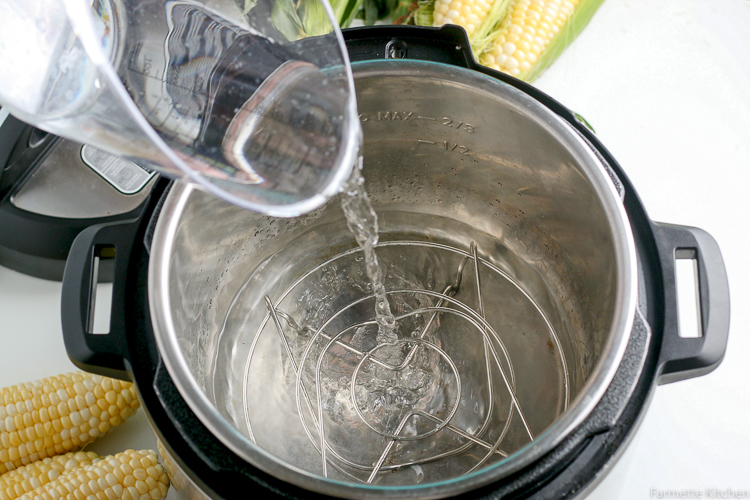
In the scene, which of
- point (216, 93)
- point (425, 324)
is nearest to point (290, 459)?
point (425, 324)

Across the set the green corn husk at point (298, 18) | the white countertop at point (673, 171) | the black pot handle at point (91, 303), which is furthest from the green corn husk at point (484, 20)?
the black pot handle at point (91, 303)

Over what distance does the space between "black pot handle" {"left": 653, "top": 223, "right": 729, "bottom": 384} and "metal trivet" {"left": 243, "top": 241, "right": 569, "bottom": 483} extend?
0.58ft

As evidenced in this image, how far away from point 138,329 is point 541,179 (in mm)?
406

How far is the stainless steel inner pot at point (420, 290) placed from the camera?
1.82ft

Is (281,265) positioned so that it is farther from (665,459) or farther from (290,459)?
(665,459)

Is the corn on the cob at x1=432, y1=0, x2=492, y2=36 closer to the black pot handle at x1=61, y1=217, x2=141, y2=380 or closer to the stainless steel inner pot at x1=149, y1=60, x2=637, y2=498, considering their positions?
the stainless steel inner pot at x1=149, y1=60, x2=637, y2=498

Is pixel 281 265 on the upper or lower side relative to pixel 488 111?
lower

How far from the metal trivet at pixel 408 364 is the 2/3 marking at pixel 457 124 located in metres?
0.17

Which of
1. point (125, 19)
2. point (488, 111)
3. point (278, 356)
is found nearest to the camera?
point (125, 19)

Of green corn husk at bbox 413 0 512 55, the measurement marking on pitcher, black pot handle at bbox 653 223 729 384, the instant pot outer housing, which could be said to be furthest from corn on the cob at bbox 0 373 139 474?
green corn husk at bbox 413 0 512 55

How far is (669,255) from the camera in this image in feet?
1.63

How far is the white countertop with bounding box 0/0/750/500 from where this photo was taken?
2.46 ft

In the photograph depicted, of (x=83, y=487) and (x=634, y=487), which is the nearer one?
(x=83, y=487)

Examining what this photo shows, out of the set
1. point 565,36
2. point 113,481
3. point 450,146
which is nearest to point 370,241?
point 450,146
